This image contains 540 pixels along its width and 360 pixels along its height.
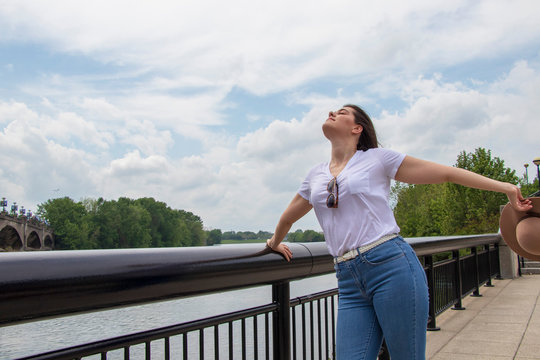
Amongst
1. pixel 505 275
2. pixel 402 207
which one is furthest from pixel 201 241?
pixel 505 275

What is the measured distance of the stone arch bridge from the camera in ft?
203

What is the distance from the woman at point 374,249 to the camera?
2111 mm

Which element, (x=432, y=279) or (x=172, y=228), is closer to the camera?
(x=432, y=279)

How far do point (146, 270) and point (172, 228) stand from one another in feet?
346

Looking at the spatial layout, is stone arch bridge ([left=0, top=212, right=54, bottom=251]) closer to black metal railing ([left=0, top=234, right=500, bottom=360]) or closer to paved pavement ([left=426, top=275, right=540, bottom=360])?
paved pavement ([left=426, top=275, right=540, bottom=360])

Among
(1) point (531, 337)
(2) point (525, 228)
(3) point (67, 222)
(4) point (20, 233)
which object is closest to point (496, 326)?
(1) point (531, 337)

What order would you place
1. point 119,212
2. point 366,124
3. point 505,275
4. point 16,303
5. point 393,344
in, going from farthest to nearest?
point 119,212
point 505,275
point 366,124
point 393,344
point 16,303

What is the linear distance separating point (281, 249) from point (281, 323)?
0.39 meters

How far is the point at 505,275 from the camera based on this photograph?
41.5 feet

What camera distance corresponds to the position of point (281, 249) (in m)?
2.36

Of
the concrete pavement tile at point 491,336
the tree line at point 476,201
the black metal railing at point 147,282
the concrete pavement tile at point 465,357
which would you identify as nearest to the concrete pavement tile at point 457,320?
the concrete pavement tile at point 491,336

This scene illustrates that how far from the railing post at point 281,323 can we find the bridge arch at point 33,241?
76051mm

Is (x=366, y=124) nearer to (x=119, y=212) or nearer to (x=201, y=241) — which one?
(x=119, y=212)

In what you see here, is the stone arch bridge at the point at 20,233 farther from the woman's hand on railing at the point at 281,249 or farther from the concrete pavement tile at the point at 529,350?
the woman's hand on railing at the point at 281,249
